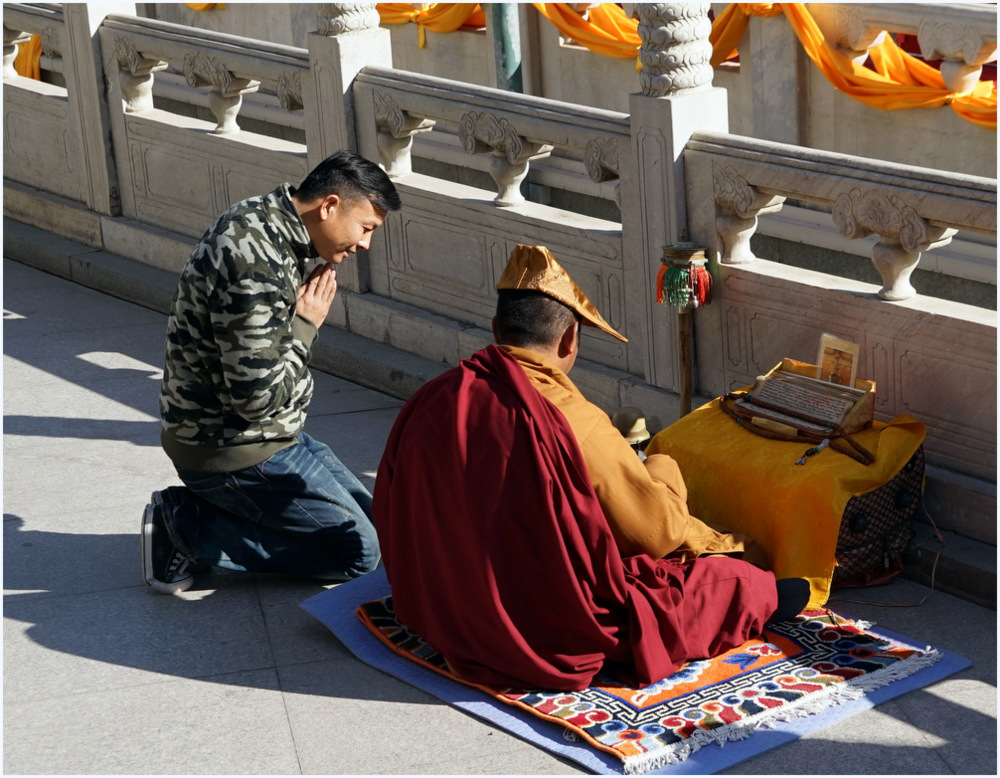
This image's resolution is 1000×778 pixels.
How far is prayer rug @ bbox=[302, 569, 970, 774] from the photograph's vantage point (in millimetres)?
3863

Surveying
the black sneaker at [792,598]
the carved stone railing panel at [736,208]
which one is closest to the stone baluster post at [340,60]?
the carved stone railing panel at [736,208]

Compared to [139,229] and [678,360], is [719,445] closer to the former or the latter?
A: [678,360]

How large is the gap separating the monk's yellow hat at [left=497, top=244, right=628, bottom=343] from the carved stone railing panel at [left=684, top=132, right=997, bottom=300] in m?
1.26

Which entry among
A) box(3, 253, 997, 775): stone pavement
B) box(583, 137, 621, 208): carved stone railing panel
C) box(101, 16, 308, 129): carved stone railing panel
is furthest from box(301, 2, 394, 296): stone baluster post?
box(3, 253, 997, 775): stone pavement

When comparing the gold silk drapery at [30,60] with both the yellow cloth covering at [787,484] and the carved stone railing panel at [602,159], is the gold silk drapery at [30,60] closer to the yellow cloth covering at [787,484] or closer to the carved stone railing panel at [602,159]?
the carved stone railing panel at [602,159]

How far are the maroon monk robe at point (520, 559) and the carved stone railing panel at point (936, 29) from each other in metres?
5.01

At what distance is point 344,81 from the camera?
695 cm

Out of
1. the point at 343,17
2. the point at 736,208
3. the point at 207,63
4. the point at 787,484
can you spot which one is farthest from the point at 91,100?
the point at 787,484

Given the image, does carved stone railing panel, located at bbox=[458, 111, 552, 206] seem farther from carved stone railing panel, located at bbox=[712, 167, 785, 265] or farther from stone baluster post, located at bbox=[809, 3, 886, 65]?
stone baluster post, located at bbox=[809, 3, 886, 65]

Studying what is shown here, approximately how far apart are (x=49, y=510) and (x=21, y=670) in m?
1.33

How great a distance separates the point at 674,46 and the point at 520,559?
2.35 meters

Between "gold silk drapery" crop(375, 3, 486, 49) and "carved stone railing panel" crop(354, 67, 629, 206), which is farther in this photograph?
"gold silk drapery" crop(375, 3, 486, 49)

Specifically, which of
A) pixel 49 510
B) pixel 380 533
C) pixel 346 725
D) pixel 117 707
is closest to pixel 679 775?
pixel 346 725

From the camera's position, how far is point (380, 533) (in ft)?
14.7
